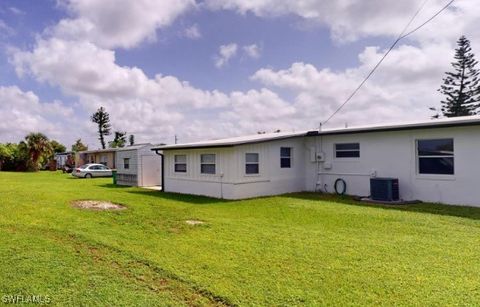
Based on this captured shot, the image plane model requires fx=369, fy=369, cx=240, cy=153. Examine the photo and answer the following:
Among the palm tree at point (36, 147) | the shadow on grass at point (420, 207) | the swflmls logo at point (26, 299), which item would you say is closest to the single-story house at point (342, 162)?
the shadow on grass at point (420, 207)

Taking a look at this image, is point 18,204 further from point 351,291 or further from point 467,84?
point 467,84

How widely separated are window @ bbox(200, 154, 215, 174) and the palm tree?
34.4 metres

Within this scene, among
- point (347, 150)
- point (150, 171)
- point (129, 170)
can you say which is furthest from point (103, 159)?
point (347, 150)

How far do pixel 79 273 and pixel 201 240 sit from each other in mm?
2736

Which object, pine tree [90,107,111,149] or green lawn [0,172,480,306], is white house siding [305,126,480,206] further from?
pine tree [90,107,111,149]

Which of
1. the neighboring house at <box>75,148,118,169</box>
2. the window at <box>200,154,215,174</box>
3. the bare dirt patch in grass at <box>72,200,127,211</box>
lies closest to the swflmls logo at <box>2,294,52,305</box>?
the bare dirt patch in grass at <box>72,200,127,211</box>

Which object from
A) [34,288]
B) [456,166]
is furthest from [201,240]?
[456,166]

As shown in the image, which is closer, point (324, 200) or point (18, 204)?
point (18, 204)

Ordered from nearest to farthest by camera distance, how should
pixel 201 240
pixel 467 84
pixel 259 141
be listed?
pixel 201 240 < pixel 259 141 < pixel 467 84

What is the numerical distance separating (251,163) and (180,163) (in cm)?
430

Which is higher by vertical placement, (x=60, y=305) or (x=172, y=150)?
(x=172, y=150)

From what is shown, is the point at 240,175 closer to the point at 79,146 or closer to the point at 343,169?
the point at 343,169

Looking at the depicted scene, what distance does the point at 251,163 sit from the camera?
15.8 metres

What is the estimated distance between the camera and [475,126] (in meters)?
12.4
